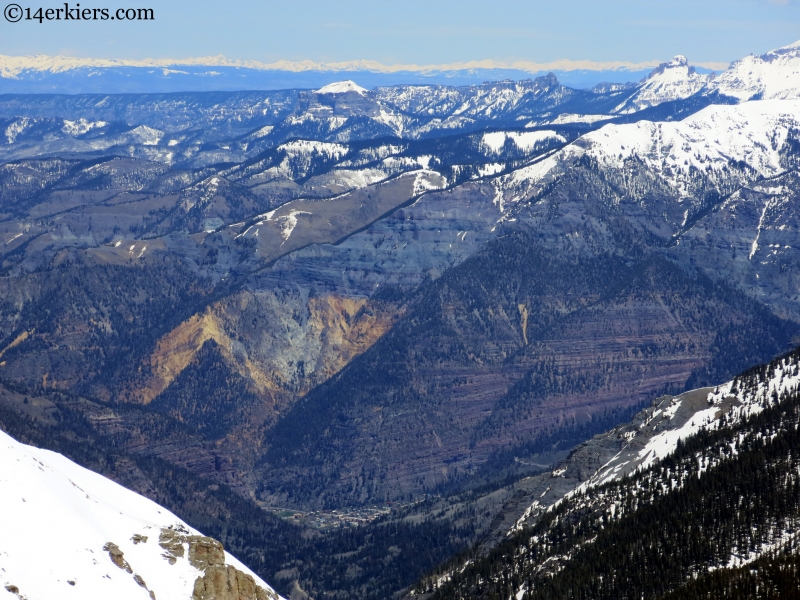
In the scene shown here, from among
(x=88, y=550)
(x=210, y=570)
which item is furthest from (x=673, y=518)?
(x=88, y=550)

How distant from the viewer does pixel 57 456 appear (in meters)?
166

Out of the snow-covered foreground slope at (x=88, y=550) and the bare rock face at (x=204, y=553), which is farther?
the bare rock face at (x=204, y=553)

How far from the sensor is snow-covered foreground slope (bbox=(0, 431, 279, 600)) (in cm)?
12488

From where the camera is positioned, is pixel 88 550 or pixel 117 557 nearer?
pixel 88 550

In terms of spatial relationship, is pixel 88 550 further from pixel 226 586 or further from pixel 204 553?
pixel 226 586

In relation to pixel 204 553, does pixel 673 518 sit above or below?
below

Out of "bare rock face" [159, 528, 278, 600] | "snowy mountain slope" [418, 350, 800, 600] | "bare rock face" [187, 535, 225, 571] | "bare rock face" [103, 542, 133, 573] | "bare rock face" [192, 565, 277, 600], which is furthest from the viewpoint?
"snowy mountain slope" [418, 350, 800, 600]

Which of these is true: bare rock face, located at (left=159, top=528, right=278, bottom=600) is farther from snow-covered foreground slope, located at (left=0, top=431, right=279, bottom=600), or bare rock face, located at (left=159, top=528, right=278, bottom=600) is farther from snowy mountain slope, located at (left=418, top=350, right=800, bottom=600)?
snowy mountain slope, located at (left=418, top=350, right=800, bottom=600)

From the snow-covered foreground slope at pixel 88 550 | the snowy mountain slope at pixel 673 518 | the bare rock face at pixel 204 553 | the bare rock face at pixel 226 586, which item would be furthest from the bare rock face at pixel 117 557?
the snowy mountain slope at pixel 673 518

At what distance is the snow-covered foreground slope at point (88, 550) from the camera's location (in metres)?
125

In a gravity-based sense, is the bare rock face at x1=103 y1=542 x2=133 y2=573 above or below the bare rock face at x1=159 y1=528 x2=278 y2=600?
above

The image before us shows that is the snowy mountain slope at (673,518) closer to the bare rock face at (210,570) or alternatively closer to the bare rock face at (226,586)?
the bare rock face at (226,586)

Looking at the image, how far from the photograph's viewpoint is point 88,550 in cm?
13062

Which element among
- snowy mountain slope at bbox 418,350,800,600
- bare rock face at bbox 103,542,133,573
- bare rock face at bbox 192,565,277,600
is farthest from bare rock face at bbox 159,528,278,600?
snowy mountain slope at bbox 418,350,800,600
